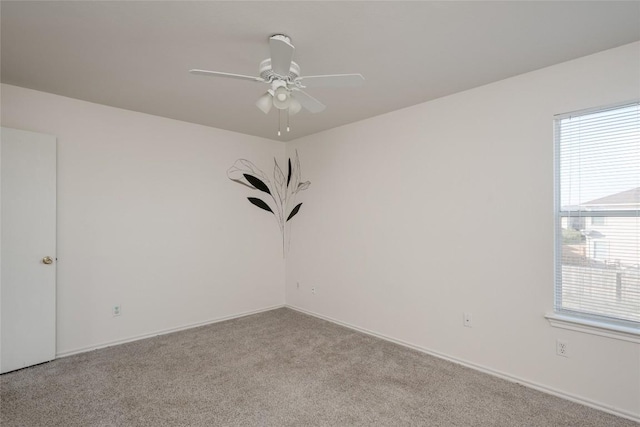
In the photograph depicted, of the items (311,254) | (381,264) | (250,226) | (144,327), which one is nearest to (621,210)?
(381,264)

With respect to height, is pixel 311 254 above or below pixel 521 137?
below

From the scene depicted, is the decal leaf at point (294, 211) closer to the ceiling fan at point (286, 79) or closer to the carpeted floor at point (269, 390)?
the carpeted floor at point (269, 390)

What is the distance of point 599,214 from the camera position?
2277 millimetres

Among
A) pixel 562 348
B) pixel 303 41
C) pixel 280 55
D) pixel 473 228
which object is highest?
pixel 303 41

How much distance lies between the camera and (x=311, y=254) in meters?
4.49

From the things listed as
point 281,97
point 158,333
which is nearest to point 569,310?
point 281,97

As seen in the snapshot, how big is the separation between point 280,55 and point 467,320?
105 inches

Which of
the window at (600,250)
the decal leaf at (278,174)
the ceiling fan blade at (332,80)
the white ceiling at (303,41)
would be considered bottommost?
the window at (600,250)

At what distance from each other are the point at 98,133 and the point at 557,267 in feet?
14.5

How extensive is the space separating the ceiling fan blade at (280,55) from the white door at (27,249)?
250 centimetres

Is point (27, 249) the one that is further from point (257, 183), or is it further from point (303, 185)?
point (303, 185)

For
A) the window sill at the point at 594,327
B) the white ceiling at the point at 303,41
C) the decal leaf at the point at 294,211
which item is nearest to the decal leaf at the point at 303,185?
the decal leaf at the point at 294,211

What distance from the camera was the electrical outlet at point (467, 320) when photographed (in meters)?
2.86

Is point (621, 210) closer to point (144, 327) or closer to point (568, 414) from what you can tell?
point (568, 414)
